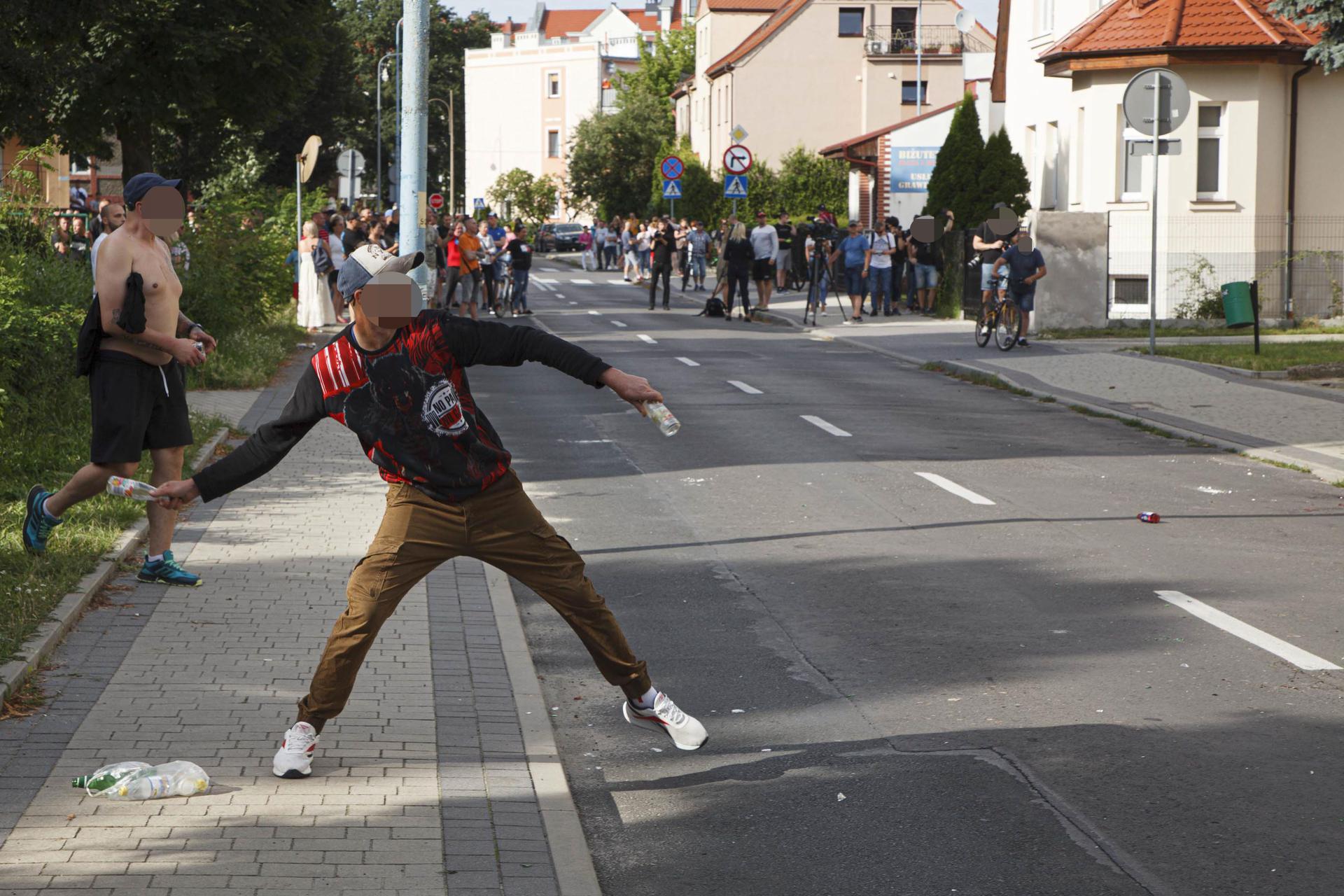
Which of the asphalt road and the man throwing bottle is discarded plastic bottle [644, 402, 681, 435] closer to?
the man throwing bottle

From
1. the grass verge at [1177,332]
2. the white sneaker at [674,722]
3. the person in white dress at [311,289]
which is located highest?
the person in white dress at [311,289]

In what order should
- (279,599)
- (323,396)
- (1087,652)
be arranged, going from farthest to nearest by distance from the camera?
(279,599) → (1087,652) → (323,396)

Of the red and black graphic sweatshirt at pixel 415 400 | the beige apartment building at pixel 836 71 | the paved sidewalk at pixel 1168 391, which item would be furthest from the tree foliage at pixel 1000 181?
the beige apartment building at pixel 836 71

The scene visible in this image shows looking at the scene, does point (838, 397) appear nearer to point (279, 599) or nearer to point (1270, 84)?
point (279, 599)

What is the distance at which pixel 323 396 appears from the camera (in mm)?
5129

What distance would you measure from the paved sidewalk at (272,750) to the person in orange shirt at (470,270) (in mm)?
20871

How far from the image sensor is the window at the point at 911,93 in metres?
64.1

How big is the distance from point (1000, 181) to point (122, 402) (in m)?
27.1

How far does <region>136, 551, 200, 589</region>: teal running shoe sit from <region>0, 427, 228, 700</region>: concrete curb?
173 mm

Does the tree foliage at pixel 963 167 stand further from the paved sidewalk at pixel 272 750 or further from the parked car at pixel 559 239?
the parked car at pixel 559 239

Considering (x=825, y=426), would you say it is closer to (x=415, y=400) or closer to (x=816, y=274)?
(x=415, y=400)

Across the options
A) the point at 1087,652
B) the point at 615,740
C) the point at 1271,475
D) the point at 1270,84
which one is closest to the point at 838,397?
the point at 1271,475

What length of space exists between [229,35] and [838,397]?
13.4 meters

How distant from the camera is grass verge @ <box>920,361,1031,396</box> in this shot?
1906 centimetres
